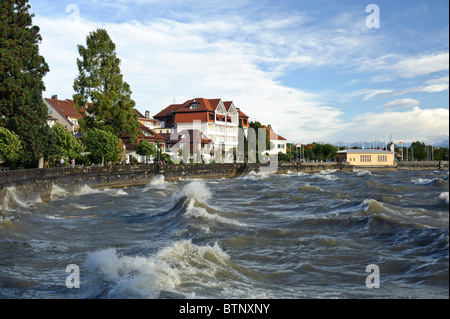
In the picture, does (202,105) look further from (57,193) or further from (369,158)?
(57,193)

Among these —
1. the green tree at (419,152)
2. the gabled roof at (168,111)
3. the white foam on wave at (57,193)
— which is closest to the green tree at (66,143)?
the white foam on wave at (57,193)

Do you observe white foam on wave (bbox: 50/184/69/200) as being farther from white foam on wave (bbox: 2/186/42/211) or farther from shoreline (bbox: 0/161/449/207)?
white foam on wave (bbox: 2/186/42/211)

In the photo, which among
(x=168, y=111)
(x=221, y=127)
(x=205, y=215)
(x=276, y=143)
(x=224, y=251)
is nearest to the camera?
(x=224, y=251)

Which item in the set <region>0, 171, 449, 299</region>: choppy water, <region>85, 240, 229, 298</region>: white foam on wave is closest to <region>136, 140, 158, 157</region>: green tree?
A: <region>0, 171, 449, 299</region>: choppy water

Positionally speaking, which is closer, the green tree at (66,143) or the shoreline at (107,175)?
the shoreline at (107,175)

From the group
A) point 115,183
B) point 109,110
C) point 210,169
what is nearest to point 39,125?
point 115,183

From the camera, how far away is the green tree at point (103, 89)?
52.4 meters

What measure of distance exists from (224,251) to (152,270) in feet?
13.0

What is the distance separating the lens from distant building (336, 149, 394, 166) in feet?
391

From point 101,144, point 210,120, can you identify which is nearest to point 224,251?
point 101,144

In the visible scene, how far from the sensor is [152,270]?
10047 mm

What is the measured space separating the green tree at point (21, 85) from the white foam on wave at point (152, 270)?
29.4 metres

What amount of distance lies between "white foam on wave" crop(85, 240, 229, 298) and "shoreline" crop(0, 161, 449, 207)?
49.0 feet

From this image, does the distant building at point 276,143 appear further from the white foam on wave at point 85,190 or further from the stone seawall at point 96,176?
the white foam on wave at point 85,190
